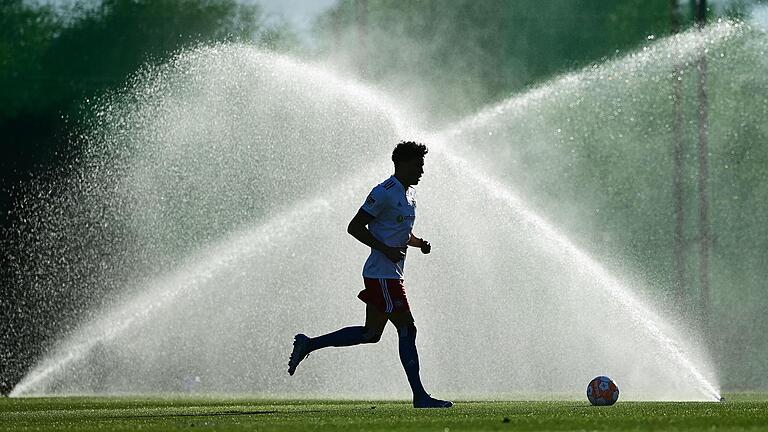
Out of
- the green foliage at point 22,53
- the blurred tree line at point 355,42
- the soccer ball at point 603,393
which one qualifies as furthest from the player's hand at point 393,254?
the green foliage at point 22,53

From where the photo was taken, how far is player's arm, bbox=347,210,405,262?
10570 millimetres

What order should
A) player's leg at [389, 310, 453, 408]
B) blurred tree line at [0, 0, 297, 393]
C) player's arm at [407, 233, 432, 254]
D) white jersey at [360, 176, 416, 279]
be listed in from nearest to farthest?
player's leg at [389, 310, 453, 408], white jersey at [360, 176, 416, 279], player's arm at [407, 233, 432, 254], blurred tree line at [0, 0, 297, 393]

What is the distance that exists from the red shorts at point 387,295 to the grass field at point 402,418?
2.38ft

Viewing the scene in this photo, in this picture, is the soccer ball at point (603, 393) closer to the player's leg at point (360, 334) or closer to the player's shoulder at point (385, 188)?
the player's leg at point (360, 334)

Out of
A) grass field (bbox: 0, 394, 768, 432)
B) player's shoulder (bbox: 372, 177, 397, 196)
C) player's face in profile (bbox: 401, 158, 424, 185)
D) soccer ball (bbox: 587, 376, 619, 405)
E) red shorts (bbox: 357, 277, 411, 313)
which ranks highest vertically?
player's face in profile (bbox: 401, 158, 424, 185)

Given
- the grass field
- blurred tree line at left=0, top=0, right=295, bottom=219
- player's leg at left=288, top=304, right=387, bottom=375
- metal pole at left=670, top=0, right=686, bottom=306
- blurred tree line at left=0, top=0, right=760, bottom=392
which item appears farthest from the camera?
metal pole at left=670, top=0, right=686, bottom=306

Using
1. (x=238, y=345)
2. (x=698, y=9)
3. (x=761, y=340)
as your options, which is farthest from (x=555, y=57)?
(x=238, y=345)

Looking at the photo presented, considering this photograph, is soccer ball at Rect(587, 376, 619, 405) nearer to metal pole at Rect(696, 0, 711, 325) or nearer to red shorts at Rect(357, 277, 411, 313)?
red shorts at Rect(357, 277, 411, 313)

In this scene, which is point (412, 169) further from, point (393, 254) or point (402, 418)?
point (402, 418)

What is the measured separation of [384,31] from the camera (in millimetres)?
25328

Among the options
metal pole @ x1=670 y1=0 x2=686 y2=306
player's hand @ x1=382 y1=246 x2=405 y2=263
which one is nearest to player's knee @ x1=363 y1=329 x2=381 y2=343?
player's hand @ x1=382 y1=246 x2=405 y2=263

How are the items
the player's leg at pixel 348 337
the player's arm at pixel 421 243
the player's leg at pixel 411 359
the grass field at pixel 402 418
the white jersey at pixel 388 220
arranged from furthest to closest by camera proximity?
the player's arm at pixel 421 243 < the player's leg at pixel 348 337 < the white jersey at pixel 388 220 < the player's leg at pixel 411 359 < the grass field at pixel 402 418

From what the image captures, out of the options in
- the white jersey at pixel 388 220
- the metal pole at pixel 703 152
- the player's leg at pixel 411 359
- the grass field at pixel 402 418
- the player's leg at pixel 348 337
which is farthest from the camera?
the metal pole at pixel 703 152

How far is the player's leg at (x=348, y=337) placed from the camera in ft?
35.4
